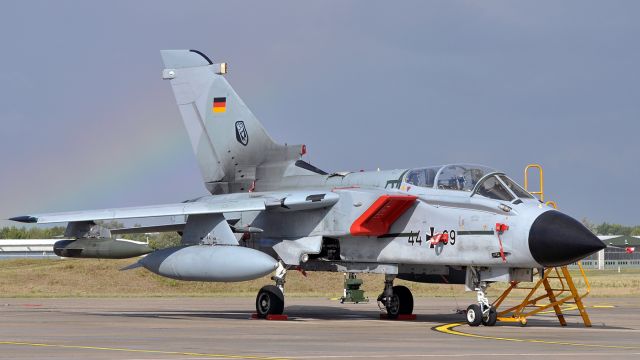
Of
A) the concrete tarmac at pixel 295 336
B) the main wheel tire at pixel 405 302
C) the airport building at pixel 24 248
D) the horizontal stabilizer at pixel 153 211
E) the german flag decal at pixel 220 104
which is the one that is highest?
the german flag decal at pixel 220 104

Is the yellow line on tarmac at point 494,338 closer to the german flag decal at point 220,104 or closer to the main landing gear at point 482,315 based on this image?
the main landing gear at point 482,315

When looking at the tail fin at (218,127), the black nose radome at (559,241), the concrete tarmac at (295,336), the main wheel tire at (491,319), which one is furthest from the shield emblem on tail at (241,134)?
the black nose radome at (559,241)

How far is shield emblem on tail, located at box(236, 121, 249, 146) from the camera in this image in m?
24.2

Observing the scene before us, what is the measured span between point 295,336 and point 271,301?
17.3ft

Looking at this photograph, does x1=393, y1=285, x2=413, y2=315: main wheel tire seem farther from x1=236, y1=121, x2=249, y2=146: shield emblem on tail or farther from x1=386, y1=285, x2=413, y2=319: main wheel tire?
x1=236, y1=121, x2=249, y2=146: shield emblem on tail

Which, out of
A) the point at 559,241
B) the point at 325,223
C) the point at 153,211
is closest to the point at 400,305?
the point at 325,223

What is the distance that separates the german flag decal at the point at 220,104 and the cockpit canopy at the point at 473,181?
21.4 ft

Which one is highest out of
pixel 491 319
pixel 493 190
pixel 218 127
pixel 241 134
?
pixel 218 127

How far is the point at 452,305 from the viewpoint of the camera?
2869 cm

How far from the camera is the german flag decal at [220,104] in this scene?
2455 cm

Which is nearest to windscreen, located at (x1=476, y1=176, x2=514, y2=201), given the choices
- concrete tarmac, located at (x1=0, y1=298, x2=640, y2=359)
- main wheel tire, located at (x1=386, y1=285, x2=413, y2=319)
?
concrete tarmac, located at (x1=0, y1=298, x2=640, y2=359)

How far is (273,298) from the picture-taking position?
20.8 meters

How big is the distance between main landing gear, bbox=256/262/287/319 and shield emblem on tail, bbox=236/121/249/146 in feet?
13.3

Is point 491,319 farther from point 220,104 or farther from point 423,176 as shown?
point 220,104
